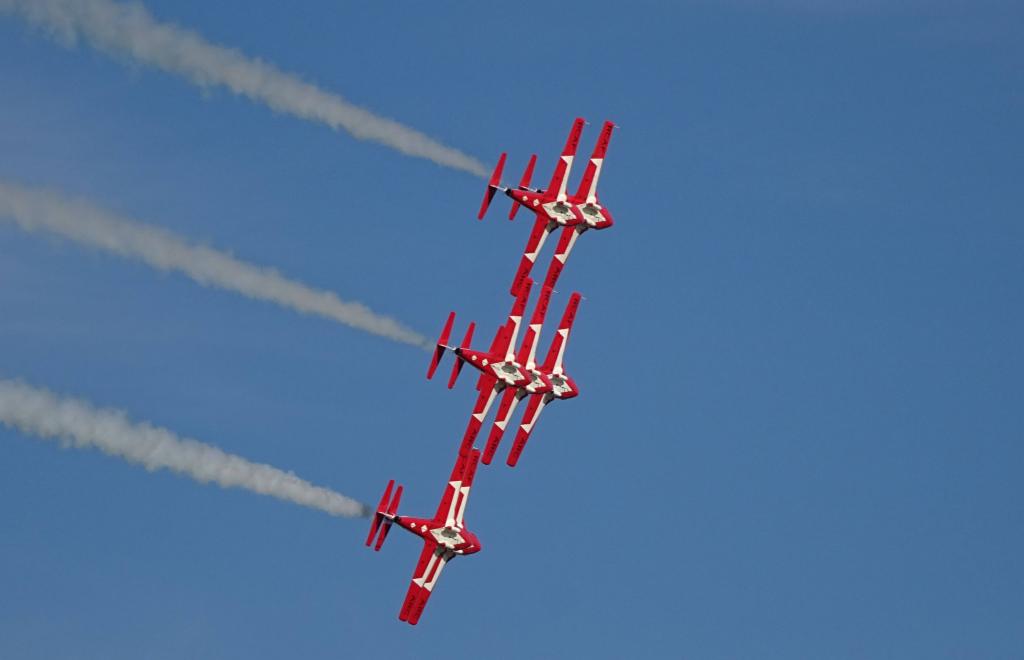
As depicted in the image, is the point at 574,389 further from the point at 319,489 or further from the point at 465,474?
the point at 319,489

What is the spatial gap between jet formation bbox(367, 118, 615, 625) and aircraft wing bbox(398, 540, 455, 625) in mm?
35

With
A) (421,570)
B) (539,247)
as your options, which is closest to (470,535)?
(421,570)

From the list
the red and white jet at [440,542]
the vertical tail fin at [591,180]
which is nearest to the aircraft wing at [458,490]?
the red and white jet at [440,542]

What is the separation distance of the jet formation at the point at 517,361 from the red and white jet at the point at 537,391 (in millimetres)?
36

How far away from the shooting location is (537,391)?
133250 millimetres

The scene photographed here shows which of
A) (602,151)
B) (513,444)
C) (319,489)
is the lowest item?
(319,489)

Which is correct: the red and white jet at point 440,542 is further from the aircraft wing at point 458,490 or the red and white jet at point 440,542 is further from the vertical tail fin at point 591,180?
the vertical tail fin at point 591,180

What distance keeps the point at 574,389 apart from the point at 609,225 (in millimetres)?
6193

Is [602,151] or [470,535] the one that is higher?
[602,151]

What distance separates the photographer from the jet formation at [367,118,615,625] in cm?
12912

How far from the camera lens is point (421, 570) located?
426 feet

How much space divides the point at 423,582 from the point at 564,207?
46.7 feet

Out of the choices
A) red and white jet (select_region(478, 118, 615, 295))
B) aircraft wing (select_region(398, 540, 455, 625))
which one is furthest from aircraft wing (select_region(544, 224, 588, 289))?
aircraft wing (select_region(398, 540, 455, 625))

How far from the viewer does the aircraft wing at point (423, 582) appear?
130m
